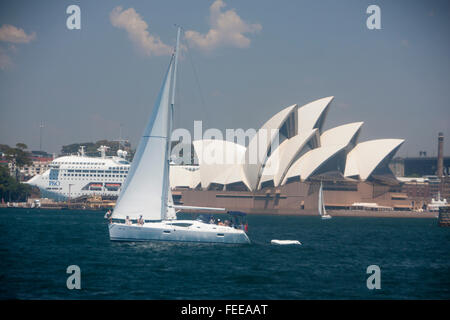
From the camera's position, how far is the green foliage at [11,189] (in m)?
105

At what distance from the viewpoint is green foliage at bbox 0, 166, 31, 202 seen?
104938 millimetres

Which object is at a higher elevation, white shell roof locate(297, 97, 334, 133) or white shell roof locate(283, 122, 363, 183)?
white shell roof locate(297, 97, 334, 133)

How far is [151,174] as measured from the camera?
109 ft

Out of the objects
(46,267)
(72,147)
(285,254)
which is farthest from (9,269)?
(72,147)

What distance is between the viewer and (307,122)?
8481 centimetres

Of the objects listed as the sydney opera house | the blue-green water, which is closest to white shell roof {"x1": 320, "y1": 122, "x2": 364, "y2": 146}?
the sydney opera house

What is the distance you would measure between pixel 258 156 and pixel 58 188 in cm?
4352

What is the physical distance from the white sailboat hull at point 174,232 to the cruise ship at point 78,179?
79287 millimetres

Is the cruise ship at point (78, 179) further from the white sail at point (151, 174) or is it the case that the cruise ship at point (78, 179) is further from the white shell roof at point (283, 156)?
the white sail at point (151, 174)

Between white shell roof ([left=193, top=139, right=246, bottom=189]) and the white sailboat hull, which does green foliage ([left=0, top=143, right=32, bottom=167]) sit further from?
the white sailboat hull

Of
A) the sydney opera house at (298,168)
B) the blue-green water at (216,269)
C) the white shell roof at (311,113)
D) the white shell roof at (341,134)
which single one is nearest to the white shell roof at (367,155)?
the sydney opera house at (298,168)

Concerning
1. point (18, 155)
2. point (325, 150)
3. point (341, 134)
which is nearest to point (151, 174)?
point (325, 150)

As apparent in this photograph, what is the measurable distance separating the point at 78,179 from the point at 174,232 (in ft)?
277

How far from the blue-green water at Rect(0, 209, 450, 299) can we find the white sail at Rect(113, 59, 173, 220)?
1843 mm
